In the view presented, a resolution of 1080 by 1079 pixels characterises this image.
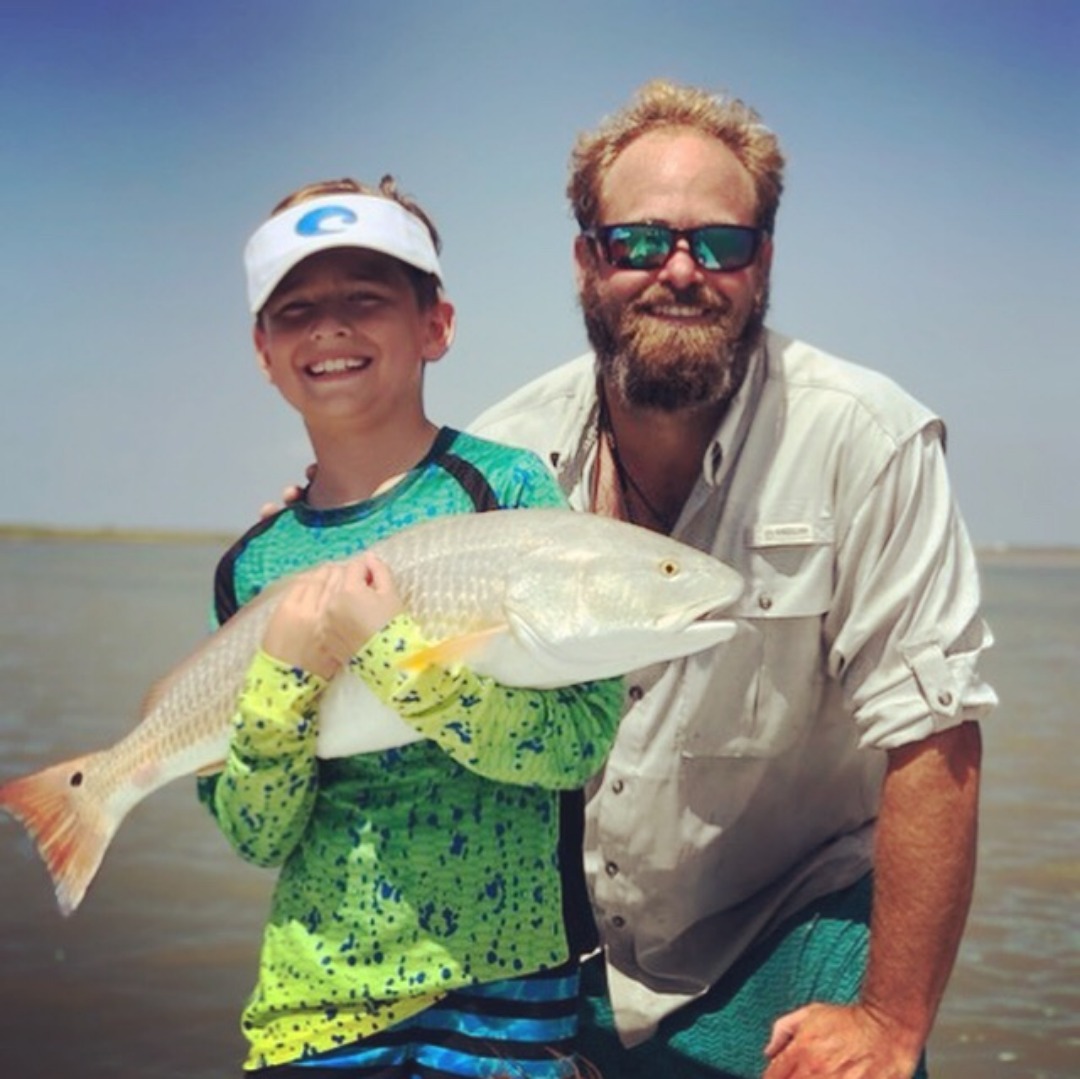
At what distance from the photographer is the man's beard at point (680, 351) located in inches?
176

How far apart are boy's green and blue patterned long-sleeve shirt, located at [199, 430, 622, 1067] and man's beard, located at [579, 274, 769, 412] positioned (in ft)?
4.43

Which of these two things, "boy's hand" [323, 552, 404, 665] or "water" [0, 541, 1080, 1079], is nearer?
"boy's hand" [323, 552, 404, 665]

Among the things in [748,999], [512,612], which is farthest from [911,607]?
[512,612]

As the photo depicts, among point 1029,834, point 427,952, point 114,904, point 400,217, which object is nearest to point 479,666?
point 427,952

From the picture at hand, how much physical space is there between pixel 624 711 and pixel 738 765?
0.36 metres

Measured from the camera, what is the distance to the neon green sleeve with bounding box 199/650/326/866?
299 cm

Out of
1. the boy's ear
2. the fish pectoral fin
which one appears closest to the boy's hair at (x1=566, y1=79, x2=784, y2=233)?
the boy's ear

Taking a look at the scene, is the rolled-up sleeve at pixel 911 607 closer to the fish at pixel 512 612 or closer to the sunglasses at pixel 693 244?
the sunglasses at pixel 693 244

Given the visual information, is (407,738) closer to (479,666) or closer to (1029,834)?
(479,666)

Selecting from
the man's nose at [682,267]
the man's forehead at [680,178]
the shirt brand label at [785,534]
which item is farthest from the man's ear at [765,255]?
the shirt brand label at [785,534]

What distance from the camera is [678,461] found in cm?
471

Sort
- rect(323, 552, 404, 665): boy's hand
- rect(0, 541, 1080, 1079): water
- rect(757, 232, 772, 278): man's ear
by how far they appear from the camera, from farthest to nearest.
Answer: rect(0, 541, 1080, 1079): water < rect(757, 232, 772, 278): man's ear < rect(323, 552, 404, 665): boy's hand

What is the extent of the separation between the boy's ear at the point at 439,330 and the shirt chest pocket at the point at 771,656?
132 centimetres

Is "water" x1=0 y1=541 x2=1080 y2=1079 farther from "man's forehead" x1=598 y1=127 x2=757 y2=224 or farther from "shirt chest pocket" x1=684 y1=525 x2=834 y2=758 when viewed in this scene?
"man's forehead" x1=598 y1=127 x2=757 y2=224
